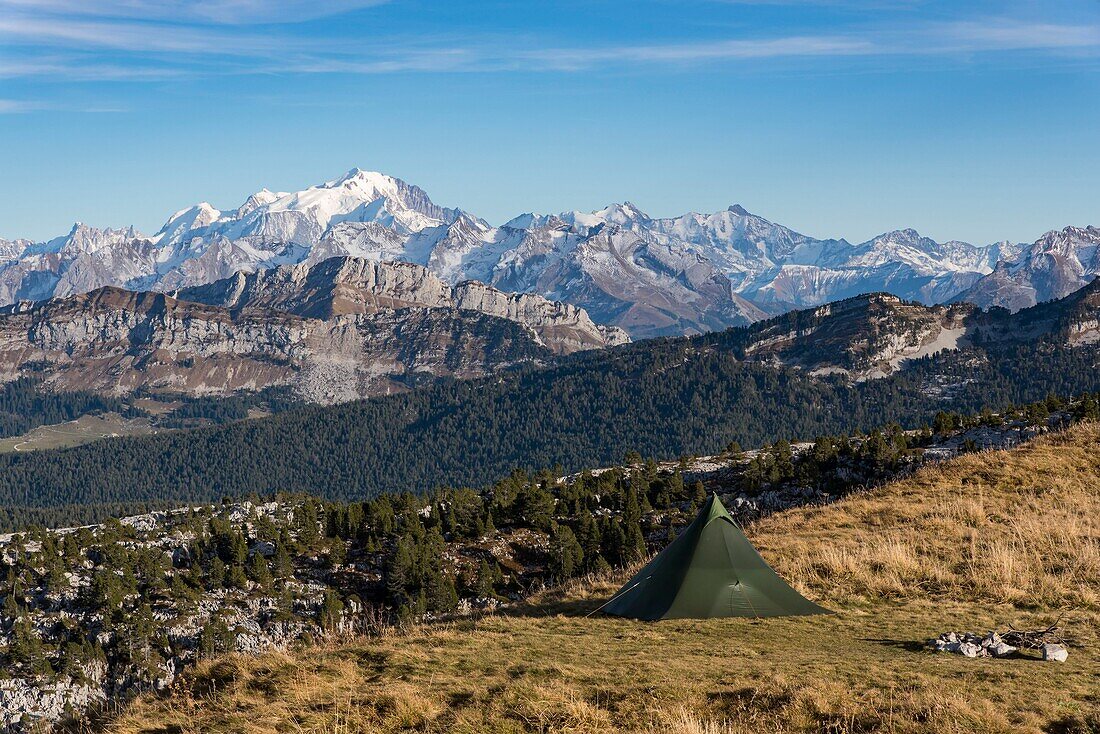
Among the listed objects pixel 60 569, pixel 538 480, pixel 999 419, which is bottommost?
pixel 60 569

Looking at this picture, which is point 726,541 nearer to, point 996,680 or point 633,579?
point 633,579

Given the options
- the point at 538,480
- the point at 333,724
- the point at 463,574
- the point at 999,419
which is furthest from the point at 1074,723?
the point at 538,480

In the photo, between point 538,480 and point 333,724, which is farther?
point 538,480

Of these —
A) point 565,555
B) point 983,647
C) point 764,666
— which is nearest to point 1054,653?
point 983,647

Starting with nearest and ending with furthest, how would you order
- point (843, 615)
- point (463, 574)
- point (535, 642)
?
point (535, 642) → point (843, 615) → point (463, 574)

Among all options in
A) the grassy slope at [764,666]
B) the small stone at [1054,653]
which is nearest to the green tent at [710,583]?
the grassy slope at [764,666]
